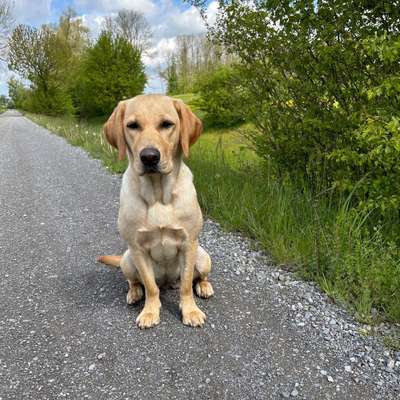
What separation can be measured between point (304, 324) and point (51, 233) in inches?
132

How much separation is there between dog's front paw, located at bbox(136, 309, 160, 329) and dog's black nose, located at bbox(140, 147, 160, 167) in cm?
112

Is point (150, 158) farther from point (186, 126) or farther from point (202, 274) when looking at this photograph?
point (202, 274)

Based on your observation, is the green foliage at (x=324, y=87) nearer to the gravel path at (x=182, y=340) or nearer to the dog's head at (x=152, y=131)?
the gravel path at (x=182, y=340)

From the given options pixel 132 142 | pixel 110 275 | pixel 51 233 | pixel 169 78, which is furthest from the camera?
pixel 169 78

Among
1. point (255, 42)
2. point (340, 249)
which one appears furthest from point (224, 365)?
point (255, 42)

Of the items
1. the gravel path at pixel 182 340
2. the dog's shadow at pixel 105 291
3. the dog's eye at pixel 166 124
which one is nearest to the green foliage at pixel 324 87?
the gravel path at pixel 182 340

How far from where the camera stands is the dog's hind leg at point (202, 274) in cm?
284

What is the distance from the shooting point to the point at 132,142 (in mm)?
2377

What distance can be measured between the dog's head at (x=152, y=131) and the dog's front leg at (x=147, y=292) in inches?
25.0

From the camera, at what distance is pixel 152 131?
7.55 feet

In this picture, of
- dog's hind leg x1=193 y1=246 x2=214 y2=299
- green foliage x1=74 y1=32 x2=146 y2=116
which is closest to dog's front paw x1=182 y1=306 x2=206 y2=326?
dog's hind leg x1=193 y1=246 x2=214 y2=299

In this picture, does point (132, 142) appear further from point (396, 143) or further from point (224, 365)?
point (396, 143)

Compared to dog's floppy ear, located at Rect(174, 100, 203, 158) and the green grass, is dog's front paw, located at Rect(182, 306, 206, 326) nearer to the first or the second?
the green grass

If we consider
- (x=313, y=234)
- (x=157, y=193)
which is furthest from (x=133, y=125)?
(x=313, y=234)
